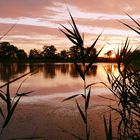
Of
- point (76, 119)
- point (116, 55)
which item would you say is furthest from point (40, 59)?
point (116, 55)

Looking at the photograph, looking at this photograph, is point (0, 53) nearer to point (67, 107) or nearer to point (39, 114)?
point (39, 114)

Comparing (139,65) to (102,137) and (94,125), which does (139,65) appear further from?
(94,125)

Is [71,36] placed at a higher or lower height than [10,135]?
higher

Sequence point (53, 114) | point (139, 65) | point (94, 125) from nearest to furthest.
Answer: point (139, 65)
point (94, 125)
point (53, 114)

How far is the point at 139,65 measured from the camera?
486cm

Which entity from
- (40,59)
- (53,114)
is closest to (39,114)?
(53,114)

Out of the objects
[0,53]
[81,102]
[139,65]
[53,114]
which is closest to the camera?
[0,53]

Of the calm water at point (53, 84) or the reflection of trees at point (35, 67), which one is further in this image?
the calm water at point (53, 84)

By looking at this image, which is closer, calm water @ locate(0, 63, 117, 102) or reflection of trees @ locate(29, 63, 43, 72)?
reflection of trees @ locate(29, 63, 43, 72)

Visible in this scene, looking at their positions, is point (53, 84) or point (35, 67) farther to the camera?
point (53, 84)

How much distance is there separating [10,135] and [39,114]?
104 inches

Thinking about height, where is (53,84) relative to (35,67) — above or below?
below

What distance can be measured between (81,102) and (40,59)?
5408cm

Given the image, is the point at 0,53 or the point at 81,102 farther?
the point at 81,102
